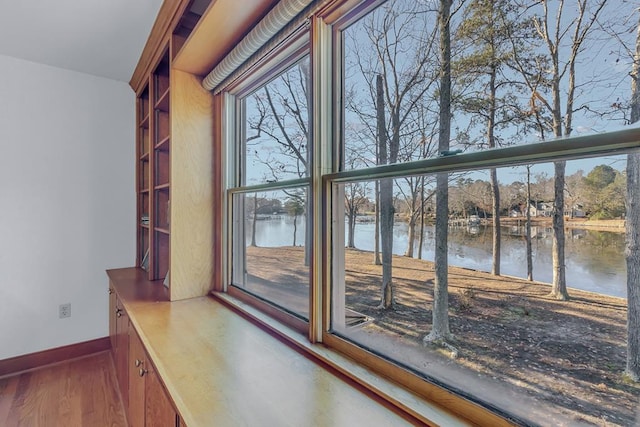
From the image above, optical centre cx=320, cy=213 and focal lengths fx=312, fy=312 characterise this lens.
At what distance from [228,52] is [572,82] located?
157 cm

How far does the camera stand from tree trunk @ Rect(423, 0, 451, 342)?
88cm

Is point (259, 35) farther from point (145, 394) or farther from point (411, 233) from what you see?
point (145, 394)

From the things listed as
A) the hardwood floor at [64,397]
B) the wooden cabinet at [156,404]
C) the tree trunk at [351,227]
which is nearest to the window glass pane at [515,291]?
the tree trunk at [351,227]

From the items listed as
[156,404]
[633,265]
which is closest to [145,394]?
[156,404]

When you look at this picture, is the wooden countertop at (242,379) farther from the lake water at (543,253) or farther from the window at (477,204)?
the lake water at (543,253)

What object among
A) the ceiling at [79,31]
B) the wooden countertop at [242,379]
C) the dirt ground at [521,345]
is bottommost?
the wooden countertop at [242,379]

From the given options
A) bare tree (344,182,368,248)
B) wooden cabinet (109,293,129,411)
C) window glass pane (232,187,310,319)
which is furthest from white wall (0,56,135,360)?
bare tree (344,182,368,248)

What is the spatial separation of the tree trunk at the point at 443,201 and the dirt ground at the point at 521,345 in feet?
0.07

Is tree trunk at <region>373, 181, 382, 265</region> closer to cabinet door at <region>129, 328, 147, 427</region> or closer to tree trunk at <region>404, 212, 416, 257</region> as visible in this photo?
tree trunk at <region>404, 212, 416, 257</region>

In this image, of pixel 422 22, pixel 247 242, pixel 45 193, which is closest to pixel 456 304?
pixel 422 22

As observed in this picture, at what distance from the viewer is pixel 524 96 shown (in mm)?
721

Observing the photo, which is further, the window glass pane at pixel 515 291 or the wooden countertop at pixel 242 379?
the wooden countertop at pixel 242 379

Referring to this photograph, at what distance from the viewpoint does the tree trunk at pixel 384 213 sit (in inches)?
41.4

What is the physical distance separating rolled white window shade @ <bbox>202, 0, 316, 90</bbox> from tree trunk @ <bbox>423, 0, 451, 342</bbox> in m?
0.52
